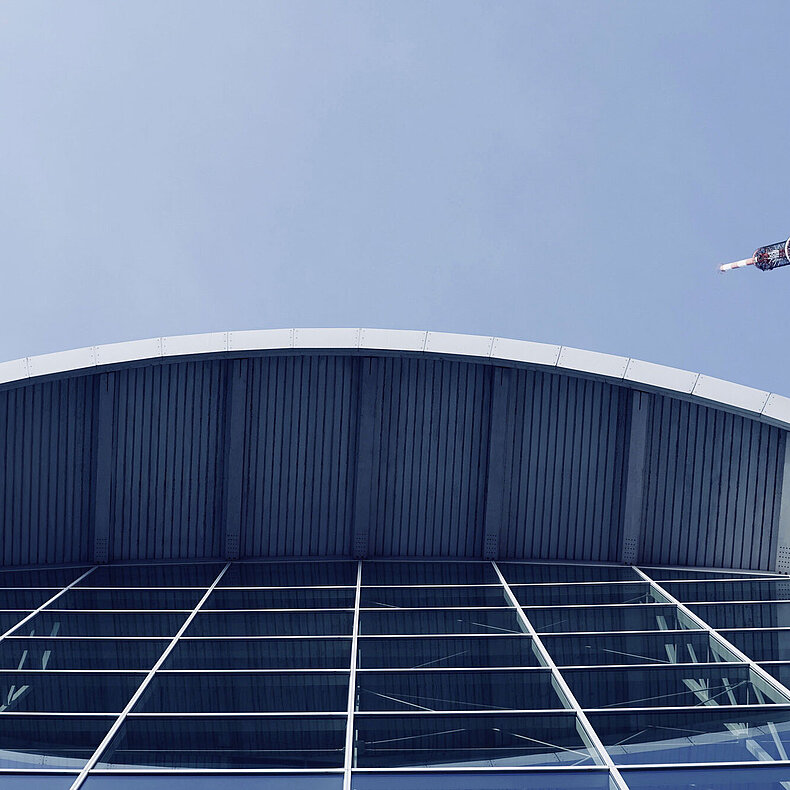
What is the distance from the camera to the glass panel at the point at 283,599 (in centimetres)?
1067

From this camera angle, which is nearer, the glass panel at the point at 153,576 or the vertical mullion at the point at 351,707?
the vertical mullion at the point at 351,707

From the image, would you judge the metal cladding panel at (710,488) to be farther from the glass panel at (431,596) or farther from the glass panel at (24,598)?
the glass panel at (24,598)

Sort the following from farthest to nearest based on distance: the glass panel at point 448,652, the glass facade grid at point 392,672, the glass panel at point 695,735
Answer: the glass panel at point 448,652 → the glass facade grid at point 392,672 → the glass panel at point 695,735

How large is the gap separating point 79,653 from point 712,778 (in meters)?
7.44

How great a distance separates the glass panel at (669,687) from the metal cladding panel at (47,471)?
30.6ft

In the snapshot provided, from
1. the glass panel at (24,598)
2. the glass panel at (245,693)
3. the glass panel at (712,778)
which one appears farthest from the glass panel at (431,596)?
the glass panel at (24,598)

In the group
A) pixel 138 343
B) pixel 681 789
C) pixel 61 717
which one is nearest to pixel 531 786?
pixel 681 789

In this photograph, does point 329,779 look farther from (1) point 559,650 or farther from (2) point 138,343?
(2) point 138,343

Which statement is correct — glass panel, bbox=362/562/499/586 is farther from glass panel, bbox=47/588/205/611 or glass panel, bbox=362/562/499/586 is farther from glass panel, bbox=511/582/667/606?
glass panel, bbox=47/588/205/611

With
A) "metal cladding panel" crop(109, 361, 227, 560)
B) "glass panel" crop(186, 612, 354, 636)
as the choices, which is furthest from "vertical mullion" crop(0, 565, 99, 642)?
"glass panel" crop(186, 612, 354, 636)

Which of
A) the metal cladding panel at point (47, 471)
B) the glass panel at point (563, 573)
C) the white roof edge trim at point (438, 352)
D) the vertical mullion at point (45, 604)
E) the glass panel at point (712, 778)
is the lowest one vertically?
the vertical mullion at point (45, 604)

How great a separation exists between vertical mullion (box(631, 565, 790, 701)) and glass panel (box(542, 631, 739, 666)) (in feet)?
0.28

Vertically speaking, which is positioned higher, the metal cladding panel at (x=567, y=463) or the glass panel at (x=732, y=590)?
the metal cladding panel at (x=567, y=463)

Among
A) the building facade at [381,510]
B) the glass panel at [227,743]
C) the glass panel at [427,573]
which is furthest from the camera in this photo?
the glass panel at [427,573]
